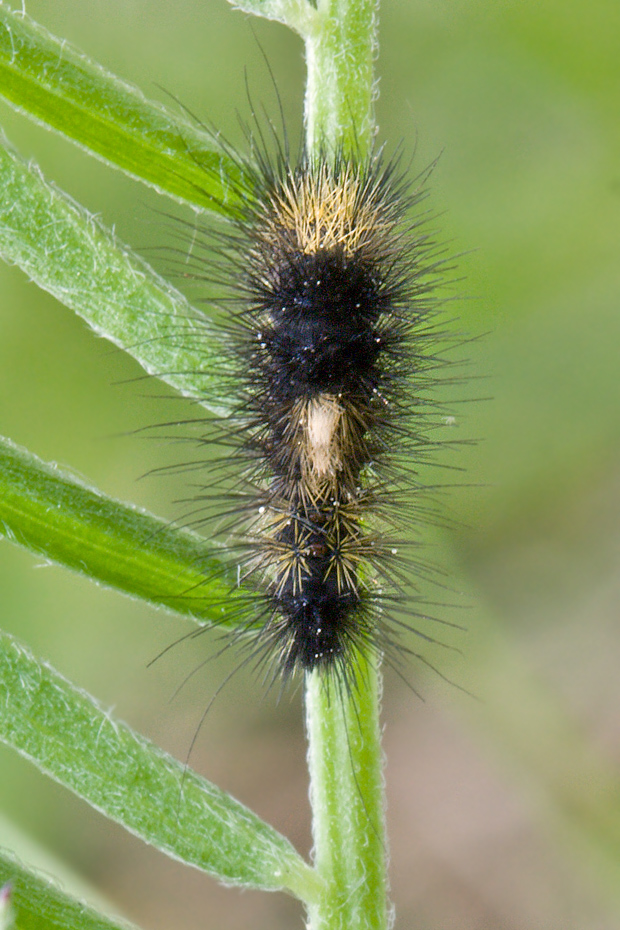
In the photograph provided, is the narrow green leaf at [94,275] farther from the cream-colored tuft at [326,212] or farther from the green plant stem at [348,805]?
the green plant stem at [348,805]

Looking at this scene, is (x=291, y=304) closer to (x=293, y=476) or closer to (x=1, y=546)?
(x=293, y=476)

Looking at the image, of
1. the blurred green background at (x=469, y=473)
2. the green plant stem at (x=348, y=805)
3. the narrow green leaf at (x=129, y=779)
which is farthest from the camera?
the blurred green background at (x=469, y=473)

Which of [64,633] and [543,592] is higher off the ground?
[543,592]

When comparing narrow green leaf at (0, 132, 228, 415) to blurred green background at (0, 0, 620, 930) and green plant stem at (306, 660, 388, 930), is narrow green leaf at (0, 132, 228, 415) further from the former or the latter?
blurred green background at (0, 0, 620, 930)

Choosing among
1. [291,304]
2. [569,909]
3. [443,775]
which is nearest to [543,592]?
[443,775]


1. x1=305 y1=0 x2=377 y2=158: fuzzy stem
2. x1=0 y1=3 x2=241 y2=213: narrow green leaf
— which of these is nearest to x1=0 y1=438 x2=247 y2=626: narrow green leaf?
x1=0 y1=3 x2=241 y2=213: narrow green leaf

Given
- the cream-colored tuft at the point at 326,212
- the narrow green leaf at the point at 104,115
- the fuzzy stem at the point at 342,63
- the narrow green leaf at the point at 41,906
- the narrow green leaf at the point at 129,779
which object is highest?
the fuzzy stem at the point at 342,63

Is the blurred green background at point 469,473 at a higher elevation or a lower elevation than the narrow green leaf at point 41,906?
higher

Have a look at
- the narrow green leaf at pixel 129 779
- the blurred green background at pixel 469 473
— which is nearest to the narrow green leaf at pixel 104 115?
the narrow green leaf at pixel 129 779
